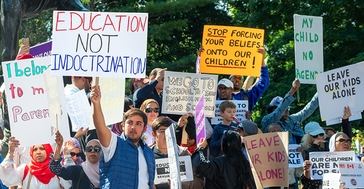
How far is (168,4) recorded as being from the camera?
2473 centimetres

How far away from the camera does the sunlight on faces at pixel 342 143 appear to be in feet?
32.8

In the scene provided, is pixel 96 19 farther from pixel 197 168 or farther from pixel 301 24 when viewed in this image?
pixel 301 24

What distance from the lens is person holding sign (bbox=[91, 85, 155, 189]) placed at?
738cm

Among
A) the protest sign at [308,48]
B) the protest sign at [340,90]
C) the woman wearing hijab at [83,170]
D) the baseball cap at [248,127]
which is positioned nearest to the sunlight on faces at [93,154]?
the woman wearing hijab at [83,170]

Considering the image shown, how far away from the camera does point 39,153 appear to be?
895cm

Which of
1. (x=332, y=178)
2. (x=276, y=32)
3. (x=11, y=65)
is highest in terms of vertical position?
(x=276, y=32)

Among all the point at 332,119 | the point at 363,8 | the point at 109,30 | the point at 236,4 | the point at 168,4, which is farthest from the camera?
the point at 236,4

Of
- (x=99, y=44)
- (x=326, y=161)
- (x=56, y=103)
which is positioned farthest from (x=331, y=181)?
(x=56, y=103)

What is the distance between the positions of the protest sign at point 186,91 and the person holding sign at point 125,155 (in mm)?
2462

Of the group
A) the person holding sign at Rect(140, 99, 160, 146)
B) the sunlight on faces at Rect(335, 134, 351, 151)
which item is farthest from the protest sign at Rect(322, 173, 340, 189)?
the person holding sign at Rect(140, 99, 160, 146)

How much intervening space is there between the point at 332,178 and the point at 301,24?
129 inches

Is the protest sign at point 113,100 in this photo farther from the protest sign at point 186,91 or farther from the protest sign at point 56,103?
the protest sign at point 186,91

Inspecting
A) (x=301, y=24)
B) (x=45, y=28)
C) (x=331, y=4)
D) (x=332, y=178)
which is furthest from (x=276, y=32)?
(x=332, y=178)

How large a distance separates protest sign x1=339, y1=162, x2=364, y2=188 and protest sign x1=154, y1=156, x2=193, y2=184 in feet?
4.73
